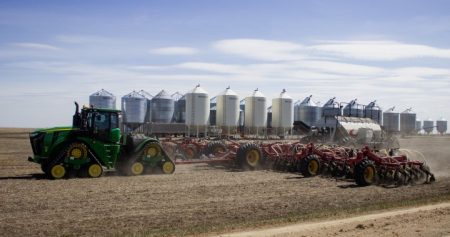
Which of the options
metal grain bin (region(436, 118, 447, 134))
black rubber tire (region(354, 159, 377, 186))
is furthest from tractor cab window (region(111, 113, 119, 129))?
metal grain bin (region(436, 118, 447, 134))

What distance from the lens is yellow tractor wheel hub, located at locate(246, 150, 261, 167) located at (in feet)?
66.3

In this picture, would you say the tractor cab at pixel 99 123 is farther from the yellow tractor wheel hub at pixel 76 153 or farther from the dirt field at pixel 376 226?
the dirt field at pixel 376 226

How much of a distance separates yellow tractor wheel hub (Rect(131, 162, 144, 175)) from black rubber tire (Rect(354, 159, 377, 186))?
7.32m

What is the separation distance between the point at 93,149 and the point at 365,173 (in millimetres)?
8950

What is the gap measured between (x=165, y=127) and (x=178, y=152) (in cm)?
2134

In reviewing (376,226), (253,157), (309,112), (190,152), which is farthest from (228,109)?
(376,226)

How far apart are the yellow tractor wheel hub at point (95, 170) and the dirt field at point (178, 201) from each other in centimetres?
39

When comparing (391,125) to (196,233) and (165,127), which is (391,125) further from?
(196,233)

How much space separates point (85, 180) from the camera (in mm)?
15430

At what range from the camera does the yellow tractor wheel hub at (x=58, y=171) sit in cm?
1558

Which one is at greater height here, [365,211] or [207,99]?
[207,99]

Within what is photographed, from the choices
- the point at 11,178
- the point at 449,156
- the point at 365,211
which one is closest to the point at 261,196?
the point at 365,211

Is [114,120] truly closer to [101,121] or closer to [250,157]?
[101,121]

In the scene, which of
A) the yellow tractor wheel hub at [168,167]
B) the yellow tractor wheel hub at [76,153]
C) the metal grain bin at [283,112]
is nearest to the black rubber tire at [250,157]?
the yellow tractor wheel hub at [168,167]
